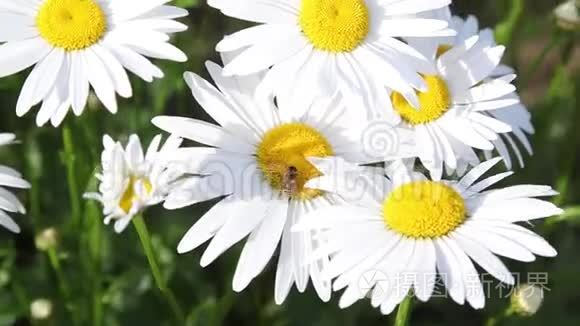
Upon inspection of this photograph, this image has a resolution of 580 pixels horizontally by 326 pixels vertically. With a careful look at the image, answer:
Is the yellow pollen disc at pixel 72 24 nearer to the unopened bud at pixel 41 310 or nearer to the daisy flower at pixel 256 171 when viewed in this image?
the daisy flower at pixel 256 171

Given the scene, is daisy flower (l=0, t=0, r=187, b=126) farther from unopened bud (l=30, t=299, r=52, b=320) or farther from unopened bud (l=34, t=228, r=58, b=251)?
unopened bud (l=30, t=299, r=52, b=320)

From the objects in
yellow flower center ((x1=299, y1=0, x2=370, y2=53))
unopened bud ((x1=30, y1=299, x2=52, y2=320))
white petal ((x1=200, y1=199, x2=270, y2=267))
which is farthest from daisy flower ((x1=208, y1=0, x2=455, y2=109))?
unopened bud ((x1=30, y1=299, x2=52, y2=320))

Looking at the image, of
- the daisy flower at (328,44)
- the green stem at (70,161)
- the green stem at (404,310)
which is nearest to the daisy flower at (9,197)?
the green stem at (70,161)

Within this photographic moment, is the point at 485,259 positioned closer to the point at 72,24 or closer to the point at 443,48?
the point at 443,48

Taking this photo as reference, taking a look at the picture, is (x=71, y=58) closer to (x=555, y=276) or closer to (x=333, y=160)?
(x=333, y=160)

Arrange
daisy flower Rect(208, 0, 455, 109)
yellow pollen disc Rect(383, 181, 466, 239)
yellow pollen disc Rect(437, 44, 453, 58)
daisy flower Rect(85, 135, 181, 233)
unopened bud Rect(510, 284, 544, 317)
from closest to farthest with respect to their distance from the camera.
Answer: daisy flower Rect(85, 135, 181, 233) < yellow pollen disc Rect(383, 181, 466, 239) < daisy flower Rect(208, 0, 455, 109) < unopened bud Rect(510, 284, 544, 317) < yellow pollen disc Rect(437, 44, 453, 58)
